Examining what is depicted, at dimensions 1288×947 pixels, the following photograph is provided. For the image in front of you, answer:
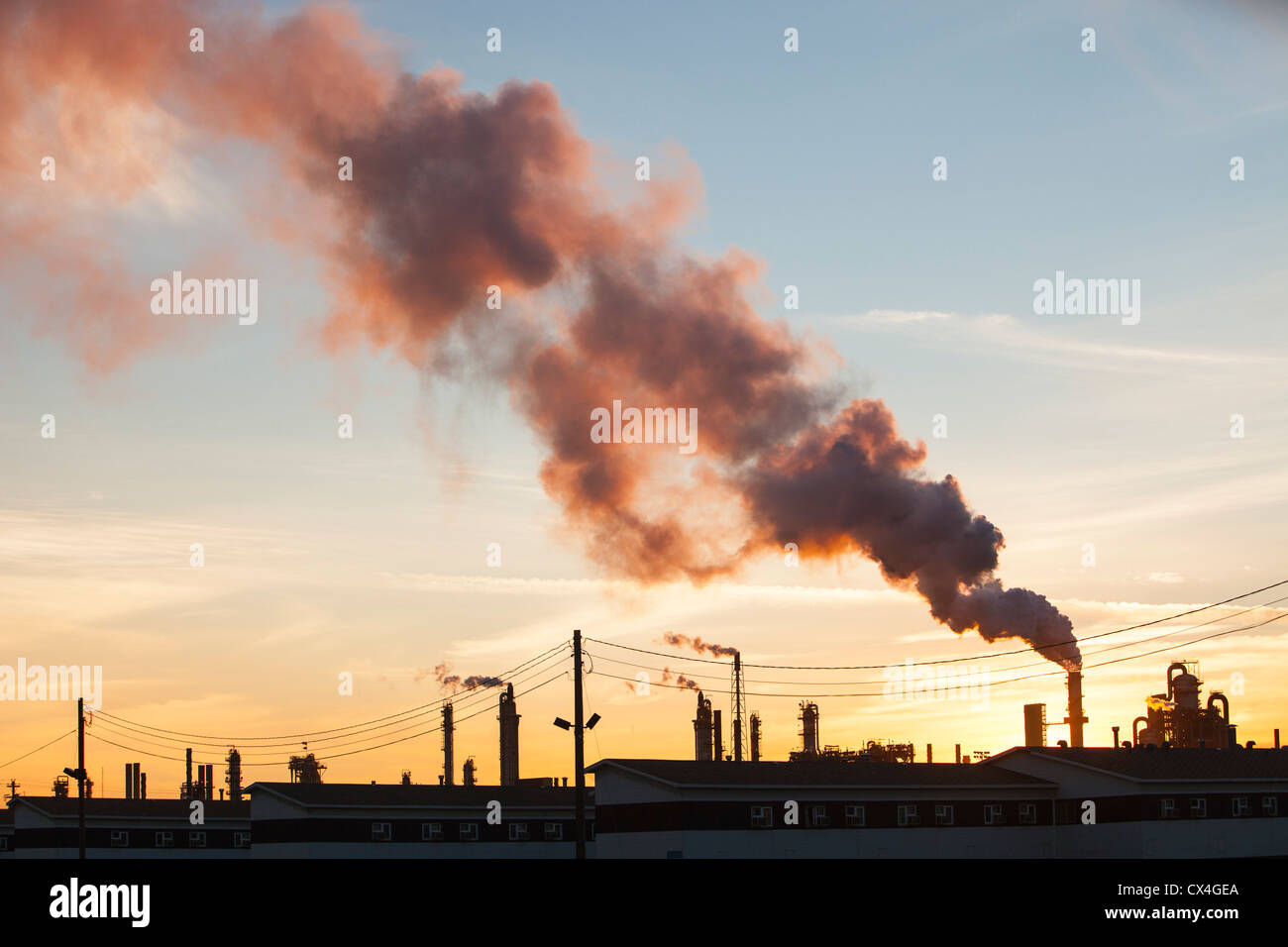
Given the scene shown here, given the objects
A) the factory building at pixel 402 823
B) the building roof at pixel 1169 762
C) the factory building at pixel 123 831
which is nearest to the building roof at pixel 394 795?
the factory building at pixel 402 823

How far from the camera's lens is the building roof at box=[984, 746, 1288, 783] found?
5916 centimetres

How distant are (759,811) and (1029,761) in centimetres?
1446

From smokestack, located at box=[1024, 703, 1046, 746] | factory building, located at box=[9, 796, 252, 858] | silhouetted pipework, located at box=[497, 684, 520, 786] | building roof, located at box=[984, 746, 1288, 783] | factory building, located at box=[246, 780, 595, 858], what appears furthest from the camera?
silhouetted pipework, located at box=[497, 684, 520, 786]

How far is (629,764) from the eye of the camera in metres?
58.8

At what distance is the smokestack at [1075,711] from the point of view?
244 feet

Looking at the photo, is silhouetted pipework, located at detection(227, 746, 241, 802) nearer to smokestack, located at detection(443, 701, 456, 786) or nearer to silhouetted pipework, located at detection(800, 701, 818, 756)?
smokestack, located at detection(443, 701, 456, 786)

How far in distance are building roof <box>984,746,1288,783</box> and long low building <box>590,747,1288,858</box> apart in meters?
0.10

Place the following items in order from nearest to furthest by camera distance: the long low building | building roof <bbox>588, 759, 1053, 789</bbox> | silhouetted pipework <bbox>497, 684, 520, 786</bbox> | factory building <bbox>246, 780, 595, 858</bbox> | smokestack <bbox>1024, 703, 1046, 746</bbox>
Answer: the long low building, building roof <bbox>588, 759, 1053, 789</bbox>, factory building <bbox>246, 780, 595, 858</bbox>, smokestack <bbox>1024, 703, 1046, 746</bbox>, silhouetted pipework <bbox>497, 684, 520, 786</bbox>

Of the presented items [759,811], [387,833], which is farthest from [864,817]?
[387,833]

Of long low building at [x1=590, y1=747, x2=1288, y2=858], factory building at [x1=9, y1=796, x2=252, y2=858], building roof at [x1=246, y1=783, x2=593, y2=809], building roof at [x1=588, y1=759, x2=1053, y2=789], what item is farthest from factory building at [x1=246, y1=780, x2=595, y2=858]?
factory building at [x1=9, y1=796, x2=252, y2=858]

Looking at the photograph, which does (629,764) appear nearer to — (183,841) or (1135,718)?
(183,841)

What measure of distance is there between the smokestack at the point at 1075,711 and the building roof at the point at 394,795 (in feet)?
92.2

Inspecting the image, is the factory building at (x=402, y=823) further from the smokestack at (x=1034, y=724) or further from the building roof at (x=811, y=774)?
the smokestack at (x=1034, y=724)
